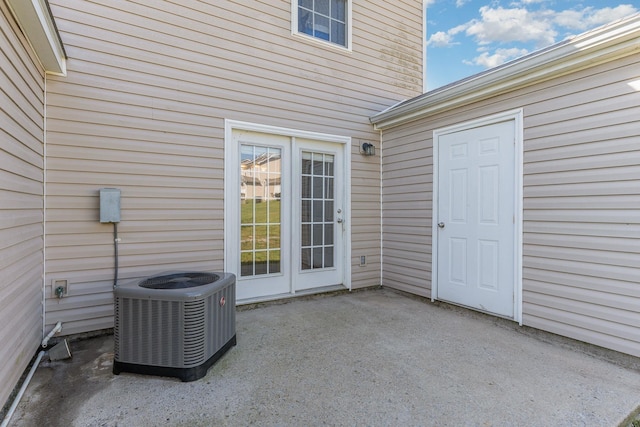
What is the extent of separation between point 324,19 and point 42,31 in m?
3.14

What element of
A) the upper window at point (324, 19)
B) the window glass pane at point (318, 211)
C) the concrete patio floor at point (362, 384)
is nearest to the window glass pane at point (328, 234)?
the window glass pane at point (318, 211)

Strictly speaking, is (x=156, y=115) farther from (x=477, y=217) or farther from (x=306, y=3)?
(x=477, y=217)

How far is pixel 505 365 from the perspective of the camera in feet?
7.61

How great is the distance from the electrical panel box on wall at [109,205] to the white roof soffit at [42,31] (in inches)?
41.2

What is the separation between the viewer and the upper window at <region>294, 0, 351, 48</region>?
4086 mm

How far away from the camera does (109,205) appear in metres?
2.83

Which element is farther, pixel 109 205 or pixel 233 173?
pixel 233 173

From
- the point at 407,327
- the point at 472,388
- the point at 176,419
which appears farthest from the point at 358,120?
the point at 176,419

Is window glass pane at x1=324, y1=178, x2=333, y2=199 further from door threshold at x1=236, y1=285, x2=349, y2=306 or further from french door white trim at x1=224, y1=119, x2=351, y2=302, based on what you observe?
door threshold at x1=236, y1=285, x2=349, y2=306

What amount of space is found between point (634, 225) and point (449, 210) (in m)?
1.58

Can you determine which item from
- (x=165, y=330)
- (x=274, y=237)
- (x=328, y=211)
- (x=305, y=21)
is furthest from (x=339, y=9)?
(x=165, y=330)

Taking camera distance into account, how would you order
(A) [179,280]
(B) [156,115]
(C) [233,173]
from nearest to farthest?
(A) [179,280]
(B) [156,115]
(C) [233,173]

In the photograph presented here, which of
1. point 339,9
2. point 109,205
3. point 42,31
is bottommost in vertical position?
point 109,205

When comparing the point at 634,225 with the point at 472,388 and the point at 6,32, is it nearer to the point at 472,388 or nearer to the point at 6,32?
the point at 472,388
